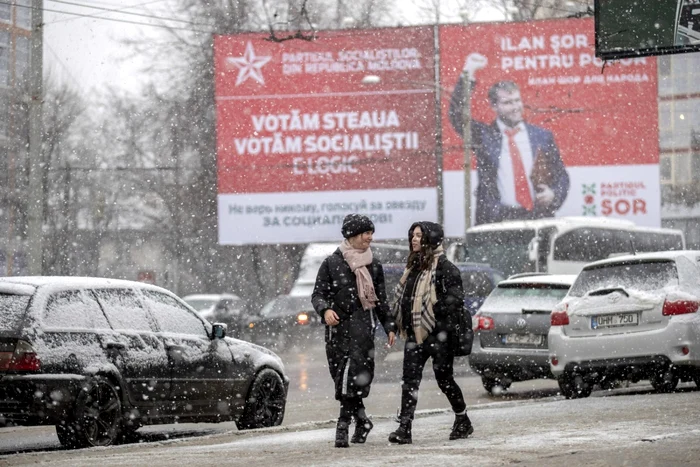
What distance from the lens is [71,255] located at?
57188 millimetres

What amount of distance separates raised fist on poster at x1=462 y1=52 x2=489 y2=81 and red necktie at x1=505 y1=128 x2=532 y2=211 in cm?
187

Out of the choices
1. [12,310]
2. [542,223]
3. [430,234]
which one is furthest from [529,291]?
[542,223]

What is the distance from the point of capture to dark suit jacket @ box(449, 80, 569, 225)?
40.2 meters

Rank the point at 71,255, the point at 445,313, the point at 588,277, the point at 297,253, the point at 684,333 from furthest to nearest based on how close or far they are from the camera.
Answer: the point at 71,255, the point at 297,253, the point at 588,277, the point at 684,333, the point at 445,313

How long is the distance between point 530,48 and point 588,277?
26.3 m

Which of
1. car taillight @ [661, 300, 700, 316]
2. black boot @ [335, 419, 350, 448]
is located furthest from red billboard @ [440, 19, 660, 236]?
black boot @ [335, 419, 350, 448]

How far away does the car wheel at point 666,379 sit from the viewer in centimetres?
1390

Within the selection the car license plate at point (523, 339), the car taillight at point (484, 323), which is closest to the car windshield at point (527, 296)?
the car taillight at point (484, 323)

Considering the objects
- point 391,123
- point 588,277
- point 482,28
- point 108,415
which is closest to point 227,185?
point 391,123

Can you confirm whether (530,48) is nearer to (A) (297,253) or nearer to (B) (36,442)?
(A) (297,253)

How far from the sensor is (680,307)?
13.7 meters

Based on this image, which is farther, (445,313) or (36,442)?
(36,442)

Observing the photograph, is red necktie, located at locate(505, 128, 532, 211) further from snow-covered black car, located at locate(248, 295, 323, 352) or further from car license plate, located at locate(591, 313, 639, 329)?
car license plate, located at locate(591, 313, 639, 329)

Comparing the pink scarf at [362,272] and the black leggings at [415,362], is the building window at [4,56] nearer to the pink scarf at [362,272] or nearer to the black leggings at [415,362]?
the pink scarf at [362,272]
